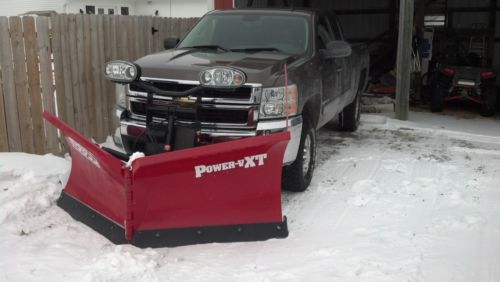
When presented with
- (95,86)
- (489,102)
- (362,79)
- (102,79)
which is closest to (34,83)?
(95,86)

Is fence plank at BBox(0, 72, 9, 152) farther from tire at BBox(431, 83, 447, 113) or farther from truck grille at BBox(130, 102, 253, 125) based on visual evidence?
tire at BBox(431, 83, 447, 113)

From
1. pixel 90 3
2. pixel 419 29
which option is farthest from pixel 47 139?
pixel 90 3

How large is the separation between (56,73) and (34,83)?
0.35 meters

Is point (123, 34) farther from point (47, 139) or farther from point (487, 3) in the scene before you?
point (487, 3)

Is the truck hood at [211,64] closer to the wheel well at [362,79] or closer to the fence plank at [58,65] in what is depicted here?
the fence plank at [58,65]

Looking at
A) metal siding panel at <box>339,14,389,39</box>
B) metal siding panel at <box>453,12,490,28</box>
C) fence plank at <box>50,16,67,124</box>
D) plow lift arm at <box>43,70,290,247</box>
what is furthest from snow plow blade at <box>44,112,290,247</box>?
metal siding panel at <box>339,14,389,39</box>

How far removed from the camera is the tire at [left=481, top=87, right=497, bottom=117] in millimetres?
11156

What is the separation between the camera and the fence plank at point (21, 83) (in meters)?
5.78

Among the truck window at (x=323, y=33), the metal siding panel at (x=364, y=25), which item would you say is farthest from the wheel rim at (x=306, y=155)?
the metal siding panel at (x=364, y=25)

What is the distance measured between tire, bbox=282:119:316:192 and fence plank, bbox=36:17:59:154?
2.96 m

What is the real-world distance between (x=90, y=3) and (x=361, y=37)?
15207mm

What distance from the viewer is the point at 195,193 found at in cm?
396

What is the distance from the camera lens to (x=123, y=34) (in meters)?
7.50

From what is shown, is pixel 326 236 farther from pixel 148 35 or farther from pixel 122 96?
pixel 148 35
